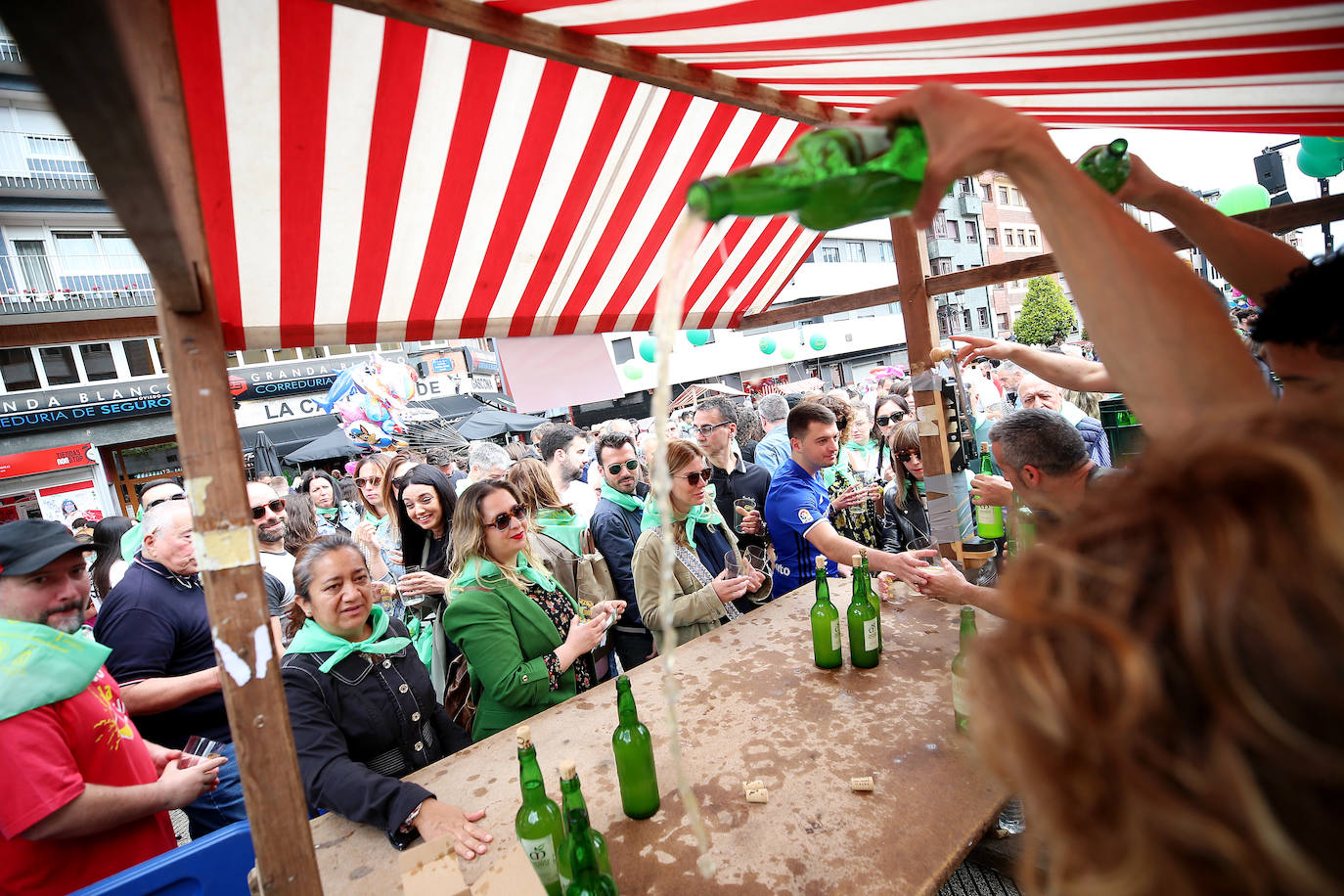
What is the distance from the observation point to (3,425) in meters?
16.2

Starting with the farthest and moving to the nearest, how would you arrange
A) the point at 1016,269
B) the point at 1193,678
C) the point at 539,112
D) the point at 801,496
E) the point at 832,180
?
the point at 801,496
the point at 1016,269
the point at 539,112
the point at 832,180
the point at 1193,678

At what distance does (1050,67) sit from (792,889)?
242 centimetres

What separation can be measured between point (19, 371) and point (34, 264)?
2.96 m

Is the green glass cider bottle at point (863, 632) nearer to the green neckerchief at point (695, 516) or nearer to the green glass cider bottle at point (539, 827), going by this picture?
the green neckerchief at point (695, 516)

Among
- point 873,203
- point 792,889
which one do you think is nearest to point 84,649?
point 792,889

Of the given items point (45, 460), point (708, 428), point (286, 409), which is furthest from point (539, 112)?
point (286, 409)

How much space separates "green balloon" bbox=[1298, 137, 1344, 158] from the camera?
420 centimetres

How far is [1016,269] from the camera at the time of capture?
2.76m

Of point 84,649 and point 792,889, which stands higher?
point 84,649

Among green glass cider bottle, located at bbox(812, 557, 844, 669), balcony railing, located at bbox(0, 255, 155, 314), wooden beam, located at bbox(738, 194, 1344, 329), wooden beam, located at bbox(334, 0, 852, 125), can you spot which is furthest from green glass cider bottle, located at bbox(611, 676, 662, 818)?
balcony railing, located at bbox(0, 255, 155, 314)

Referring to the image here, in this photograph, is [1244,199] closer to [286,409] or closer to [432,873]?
[432,873]

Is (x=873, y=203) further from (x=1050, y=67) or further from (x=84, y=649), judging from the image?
(x=84, y=649)

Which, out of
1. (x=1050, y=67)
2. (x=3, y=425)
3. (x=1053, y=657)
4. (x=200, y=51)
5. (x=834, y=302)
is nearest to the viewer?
(x=1053, y=657)

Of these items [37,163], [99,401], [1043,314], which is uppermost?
[37,163]
